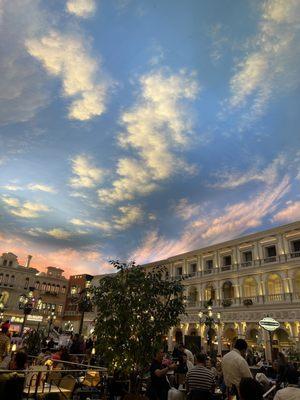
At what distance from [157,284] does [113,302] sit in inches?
46.5

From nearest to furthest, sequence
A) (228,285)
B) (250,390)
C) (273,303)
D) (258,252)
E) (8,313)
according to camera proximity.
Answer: (250,390) → (273,303) → (258,252) → (228,285) → (8,313)

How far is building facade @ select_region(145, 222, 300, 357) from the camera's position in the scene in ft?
85.5

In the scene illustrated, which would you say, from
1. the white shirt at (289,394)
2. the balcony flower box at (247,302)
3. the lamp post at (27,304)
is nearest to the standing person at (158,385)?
the white shirt at (289,394)

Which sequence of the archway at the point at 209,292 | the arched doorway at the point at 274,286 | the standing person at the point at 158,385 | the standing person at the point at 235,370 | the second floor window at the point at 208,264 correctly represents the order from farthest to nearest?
the second floor window at the point at 208,264
the archway at the point at 209,292
the arched doorway at the point at 274,286
the standing person at the point at 158,385
the standing person at the point at 235,370

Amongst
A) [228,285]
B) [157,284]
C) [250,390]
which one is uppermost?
[228,285]

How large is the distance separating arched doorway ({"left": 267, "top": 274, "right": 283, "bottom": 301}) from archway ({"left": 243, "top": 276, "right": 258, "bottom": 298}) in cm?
162

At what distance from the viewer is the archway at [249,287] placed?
29933mm

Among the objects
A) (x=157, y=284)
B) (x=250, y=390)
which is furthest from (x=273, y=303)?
(x=250, y=390)

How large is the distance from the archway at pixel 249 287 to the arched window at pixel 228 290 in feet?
5.04

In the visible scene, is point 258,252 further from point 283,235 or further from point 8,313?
point 8,313

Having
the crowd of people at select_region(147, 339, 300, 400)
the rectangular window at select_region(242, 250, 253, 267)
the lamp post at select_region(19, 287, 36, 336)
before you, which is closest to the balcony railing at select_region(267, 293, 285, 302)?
the rectangular window at select_region(242, 250, 253, 267)

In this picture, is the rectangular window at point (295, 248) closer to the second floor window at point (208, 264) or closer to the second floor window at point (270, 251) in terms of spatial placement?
the second floor window at point (270, 251)

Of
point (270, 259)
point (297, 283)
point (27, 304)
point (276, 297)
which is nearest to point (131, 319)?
point (27, 304)

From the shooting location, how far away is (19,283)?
56.4m
